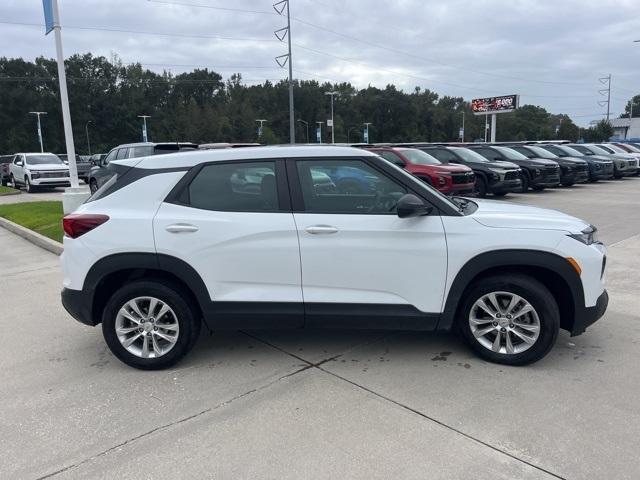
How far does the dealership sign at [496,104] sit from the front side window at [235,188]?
167 ft

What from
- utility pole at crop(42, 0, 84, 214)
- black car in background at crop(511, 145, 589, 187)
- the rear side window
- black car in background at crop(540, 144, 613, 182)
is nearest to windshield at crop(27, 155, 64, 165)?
the rear side window

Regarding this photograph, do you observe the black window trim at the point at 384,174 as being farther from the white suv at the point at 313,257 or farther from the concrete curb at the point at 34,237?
the concrete curb at the point at 34,237

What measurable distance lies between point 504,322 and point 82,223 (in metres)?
3.37

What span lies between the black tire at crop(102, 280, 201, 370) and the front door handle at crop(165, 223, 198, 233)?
1.46 ft

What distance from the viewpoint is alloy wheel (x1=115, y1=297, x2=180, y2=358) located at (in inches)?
160

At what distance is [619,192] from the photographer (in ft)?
57.8

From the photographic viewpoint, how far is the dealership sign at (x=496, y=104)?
5009cm

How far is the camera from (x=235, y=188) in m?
4.09

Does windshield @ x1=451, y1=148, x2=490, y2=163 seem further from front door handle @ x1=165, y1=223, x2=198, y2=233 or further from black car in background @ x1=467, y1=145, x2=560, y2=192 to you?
front door handle @ x1=165, y1=223, x2=198, y2=233

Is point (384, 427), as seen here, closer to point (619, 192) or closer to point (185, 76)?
point (619, 192)

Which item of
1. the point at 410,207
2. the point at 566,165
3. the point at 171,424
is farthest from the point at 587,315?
the point at 566,165

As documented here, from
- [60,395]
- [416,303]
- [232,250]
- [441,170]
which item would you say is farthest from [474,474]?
[441,170]

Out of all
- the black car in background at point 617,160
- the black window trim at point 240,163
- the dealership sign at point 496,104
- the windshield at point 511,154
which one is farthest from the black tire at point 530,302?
the dealership sign at point 496,104

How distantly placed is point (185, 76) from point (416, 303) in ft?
378
